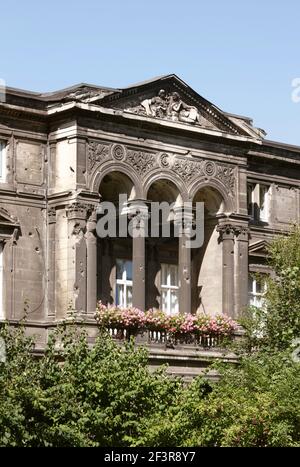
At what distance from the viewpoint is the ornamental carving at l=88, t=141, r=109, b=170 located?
55.3 metres

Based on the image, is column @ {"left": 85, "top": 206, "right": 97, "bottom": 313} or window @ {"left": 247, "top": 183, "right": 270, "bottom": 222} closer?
column @ {"left": 85, "top": 206, "right": 97, "bottom": 313}

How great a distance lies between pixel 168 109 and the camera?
57.8 m

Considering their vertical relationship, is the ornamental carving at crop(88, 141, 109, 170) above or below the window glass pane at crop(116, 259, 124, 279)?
above

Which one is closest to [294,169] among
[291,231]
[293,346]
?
[291,231]

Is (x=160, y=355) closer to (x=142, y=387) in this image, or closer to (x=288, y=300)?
(x=288, y=300)

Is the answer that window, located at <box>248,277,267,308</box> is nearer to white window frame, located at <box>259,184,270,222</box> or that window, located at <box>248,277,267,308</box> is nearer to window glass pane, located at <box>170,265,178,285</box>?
white window frame, located at <box>259,184,270,222</box>

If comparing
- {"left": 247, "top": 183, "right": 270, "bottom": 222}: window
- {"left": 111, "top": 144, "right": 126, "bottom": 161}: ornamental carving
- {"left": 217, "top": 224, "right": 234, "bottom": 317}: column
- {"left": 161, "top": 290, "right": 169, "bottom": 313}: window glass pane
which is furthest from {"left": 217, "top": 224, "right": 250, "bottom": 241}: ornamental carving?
{"left": 111, "top": 144, "right": 126, "bottom": 161}: ornamental carving

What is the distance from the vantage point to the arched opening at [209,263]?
2341 inches

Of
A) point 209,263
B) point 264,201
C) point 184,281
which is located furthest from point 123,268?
point 264,201

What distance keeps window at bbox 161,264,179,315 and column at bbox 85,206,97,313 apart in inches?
206

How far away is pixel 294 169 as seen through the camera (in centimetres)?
6378

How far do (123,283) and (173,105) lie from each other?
258 inches

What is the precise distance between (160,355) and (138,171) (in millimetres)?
6437

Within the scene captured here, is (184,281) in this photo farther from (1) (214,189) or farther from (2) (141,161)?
(2) (141,161)
